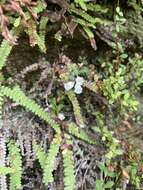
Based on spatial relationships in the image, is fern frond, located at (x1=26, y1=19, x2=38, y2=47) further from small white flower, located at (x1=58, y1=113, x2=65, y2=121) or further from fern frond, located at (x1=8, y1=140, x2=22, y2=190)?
fern frond, located at (x1=8, y1=140, x2=22, y2=190)

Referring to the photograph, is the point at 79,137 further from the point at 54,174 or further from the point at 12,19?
the point at 12,19

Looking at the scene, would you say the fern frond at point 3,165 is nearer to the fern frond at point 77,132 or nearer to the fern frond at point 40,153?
the fern frond at point 40,153

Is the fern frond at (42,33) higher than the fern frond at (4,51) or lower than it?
higher

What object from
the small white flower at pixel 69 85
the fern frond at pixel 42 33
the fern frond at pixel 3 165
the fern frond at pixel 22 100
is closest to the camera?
the fern frond at pixel 3 165

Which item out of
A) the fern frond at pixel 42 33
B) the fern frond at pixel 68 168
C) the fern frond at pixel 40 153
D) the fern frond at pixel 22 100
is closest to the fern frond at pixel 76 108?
the fern frond at pixel 68 168

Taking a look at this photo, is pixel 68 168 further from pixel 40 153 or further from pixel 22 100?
pixel 22 100

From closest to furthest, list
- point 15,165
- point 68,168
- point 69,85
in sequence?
point 15,165 → point 68,168 → point 69,85

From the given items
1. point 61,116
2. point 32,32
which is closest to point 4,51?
point 32,32
